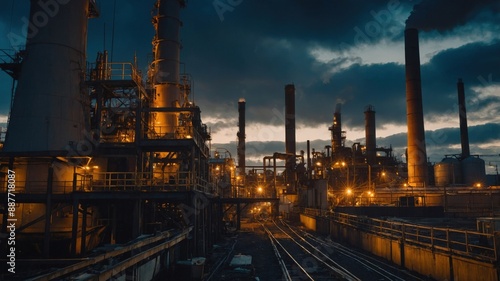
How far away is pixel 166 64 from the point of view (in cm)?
3916

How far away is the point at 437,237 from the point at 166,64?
2796cm

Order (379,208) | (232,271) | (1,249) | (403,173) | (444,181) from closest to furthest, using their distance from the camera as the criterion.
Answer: (232,271), (1,249), (379,208), (444,181), (403,173)

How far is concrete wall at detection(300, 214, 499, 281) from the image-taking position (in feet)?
43.6

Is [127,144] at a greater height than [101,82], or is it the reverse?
[101,82]

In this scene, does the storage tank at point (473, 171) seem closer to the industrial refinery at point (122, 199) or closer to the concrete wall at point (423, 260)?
the industrial refinery at point (122, 199)

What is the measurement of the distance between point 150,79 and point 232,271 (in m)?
26.3

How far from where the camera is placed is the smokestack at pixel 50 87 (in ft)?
85.6

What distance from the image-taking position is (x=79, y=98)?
1123 inches

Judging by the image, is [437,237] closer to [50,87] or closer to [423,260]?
[423,260]

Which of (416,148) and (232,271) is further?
(416,148)

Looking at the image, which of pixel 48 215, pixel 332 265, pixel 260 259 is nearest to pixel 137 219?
pixel 48 215

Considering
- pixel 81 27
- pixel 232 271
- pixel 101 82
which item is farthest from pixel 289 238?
pixel 81 27

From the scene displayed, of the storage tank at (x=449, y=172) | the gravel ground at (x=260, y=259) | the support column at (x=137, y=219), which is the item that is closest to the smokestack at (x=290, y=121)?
the storage tank at (x=449, y=172)

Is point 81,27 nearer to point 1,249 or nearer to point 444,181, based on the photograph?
point 1,249
